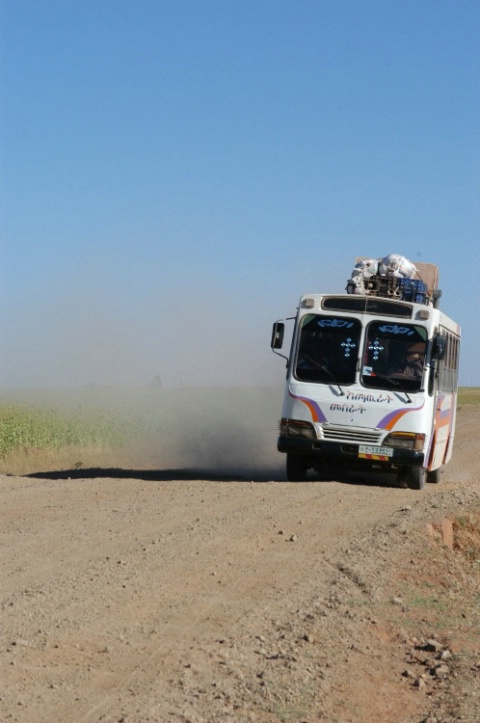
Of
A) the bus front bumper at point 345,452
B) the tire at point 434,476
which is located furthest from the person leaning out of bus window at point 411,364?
the tire at point 434,476

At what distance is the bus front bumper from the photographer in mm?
16047

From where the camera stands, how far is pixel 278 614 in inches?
304

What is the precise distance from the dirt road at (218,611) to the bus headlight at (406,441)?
2519mm

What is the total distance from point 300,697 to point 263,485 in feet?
29.9

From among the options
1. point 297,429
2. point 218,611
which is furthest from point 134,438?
point 218,611

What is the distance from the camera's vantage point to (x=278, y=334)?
1623 cm

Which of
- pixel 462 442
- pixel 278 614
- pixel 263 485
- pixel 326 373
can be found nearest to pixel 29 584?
pixel 278 614

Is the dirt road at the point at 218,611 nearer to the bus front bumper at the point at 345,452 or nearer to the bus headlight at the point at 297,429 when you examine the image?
the bus front bumper at the point at 345,452

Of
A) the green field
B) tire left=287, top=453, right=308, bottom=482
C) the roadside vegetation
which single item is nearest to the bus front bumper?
tire left=287, top=453, right=308, bottom=482

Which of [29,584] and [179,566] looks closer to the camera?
[29,584]

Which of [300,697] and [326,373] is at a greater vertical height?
[326,373]

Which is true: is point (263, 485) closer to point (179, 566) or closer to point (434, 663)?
point (179, 566)

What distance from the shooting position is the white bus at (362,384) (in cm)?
1609

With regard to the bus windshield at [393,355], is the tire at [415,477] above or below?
below
